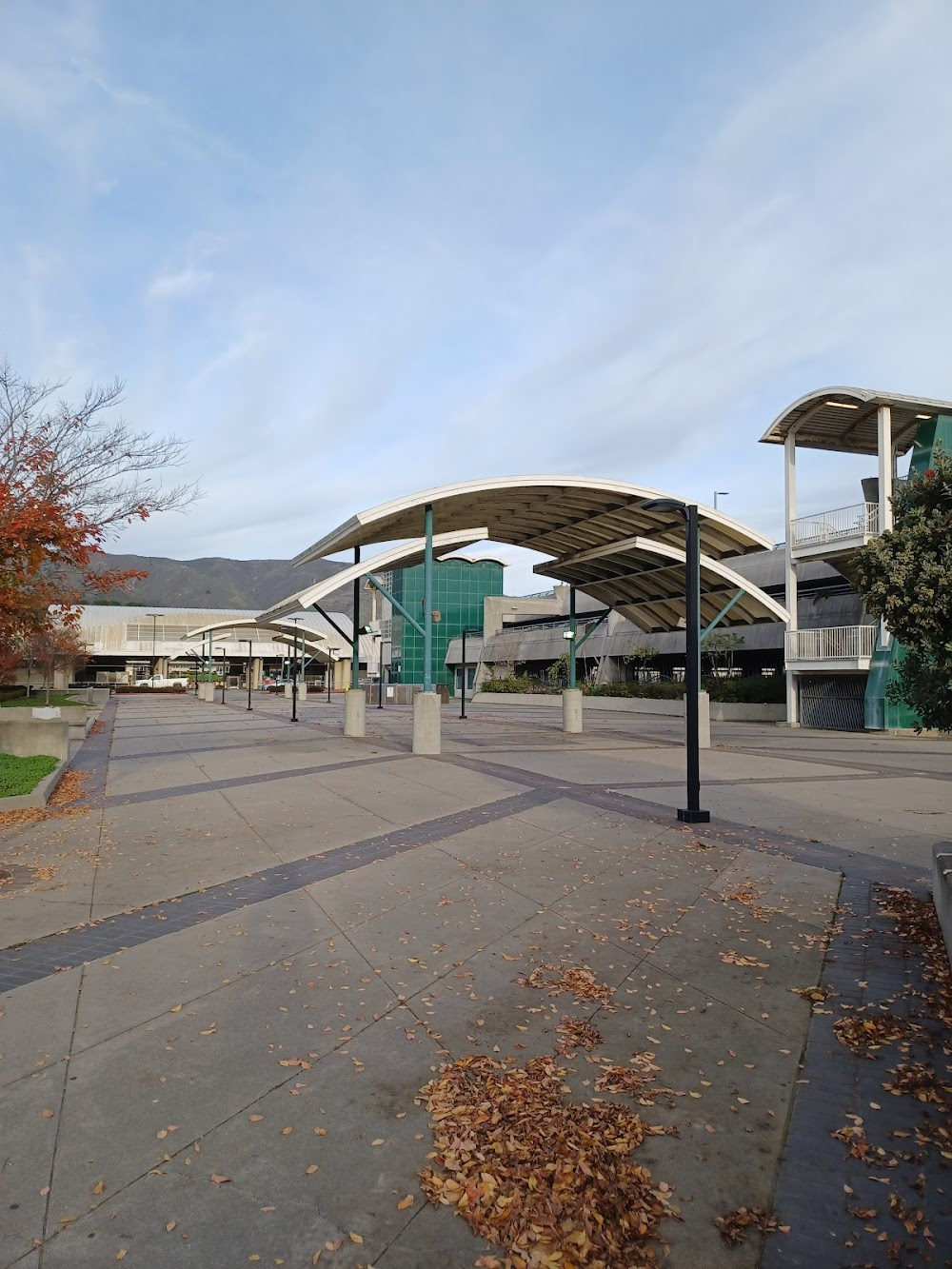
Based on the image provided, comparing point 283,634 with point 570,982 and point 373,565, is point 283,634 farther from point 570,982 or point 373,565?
point 570,982

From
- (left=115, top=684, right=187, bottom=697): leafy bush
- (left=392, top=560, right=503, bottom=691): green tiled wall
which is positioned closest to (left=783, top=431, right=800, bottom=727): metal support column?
(left=392, top=560, right=503, bottom=691): green tiled wall

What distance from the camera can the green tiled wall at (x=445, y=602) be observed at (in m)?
81.3

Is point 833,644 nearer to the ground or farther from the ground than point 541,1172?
farther from the ground

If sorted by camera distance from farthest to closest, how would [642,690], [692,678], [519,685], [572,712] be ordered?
[519,685] < [642,690] < [572,712] < [692,678]

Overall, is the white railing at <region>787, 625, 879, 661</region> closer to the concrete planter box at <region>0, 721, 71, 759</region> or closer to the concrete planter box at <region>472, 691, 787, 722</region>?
the concrete planter box at <region>472, 691, 787, 722</region>

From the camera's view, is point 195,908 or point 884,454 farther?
point 884,454

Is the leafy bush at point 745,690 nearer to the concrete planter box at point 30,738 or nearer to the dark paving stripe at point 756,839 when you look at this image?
the dark paving stripe at point 756,839

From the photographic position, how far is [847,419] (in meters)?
30.4

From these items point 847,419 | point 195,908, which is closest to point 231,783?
point 195,908

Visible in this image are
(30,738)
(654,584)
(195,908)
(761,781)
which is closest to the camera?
(195,908)

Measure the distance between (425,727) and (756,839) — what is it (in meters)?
10.5

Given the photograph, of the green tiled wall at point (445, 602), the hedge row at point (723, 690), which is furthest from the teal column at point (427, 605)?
the green tiled wall at point (445, 602)

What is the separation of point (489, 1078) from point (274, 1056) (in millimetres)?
1208

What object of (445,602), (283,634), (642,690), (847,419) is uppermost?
(847,419)
